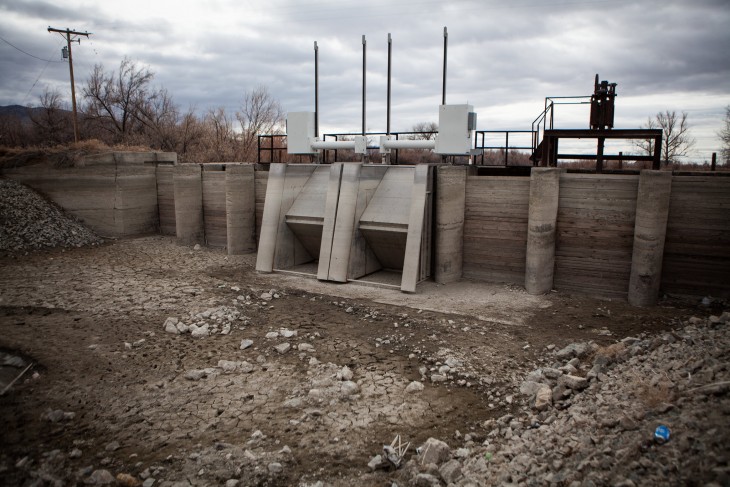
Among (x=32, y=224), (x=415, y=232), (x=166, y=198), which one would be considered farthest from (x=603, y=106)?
(x=32, y=224)

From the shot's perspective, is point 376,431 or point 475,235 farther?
point 475,235

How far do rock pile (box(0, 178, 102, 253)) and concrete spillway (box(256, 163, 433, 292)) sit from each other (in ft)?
28.3

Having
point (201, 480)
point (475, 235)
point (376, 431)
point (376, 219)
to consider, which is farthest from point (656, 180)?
point (201, 480)

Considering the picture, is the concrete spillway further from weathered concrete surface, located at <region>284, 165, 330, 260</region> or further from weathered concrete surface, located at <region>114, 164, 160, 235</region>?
weathered concrete surface, located at <region>114, 164, 160, 235</region>

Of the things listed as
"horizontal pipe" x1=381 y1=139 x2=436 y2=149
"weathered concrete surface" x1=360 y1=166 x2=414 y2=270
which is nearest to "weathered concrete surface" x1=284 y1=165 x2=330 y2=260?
"weathered concrete surface" x1=360 y1=166 x2=414 y2=270

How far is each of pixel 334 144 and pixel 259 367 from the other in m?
9.86

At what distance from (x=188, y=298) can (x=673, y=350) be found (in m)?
10.3

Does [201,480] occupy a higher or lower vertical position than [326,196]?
lower

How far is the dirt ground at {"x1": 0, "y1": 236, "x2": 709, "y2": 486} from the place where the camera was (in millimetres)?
6703

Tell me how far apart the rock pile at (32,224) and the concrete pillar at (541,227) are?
1613cm

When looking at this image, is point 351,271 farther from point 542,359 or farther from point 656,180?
point 656,180

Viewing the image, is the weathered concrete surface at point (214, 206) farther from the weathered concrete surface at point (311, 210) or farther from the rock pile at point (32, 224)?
the weathered concrete surface at point (311, 210)

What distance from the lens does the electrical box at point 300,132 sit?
58.1ft

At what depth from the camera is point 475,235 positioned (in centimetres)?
1491
